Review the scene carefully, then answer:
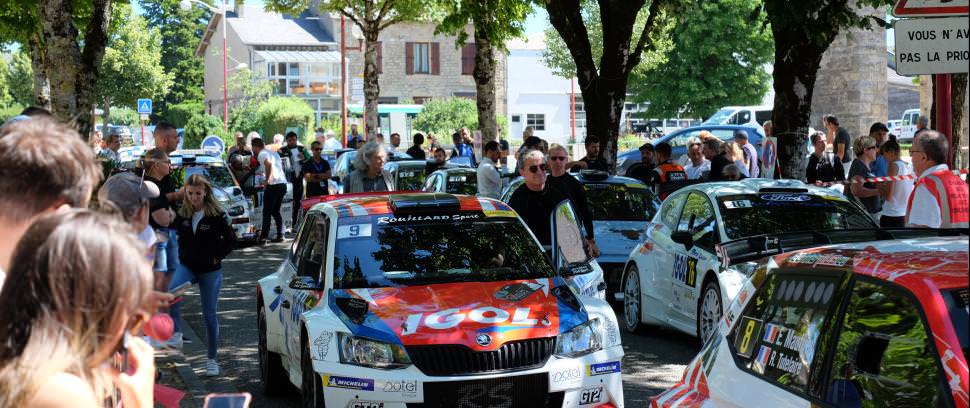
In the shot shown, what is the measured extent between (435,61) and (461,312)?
7370 centimetres

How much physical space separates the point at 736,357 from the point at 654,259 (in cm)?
729

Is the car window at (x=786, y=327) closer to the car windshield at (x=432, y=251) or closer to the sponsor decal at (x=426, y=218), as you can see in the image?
the car windshield at (x=432, y=251)

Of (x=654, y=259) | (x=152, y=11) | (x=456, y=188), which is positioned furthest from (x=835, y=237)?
(x=152, y=11)

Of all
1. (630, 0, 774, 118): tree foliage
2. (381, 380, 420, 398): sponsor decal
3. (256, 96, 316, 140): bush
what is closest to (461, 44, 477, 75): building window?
(256, 96, 316, 140): bush

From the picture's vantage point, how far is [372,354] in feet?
24.4

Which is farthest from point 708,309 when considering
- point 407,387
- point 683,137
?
point 683,137

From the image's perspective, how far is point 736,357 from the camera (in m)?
4.94

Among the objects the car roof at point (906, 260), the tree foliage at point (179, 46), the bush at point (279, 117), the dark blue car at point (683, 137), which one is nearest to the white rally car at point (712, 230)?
the car roof at point (906, 260)

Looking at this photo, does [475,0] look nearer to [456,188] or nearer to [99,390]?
[456,188]

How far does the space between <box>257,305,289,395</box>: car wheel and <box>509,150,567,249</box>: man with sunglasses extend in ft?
7.57

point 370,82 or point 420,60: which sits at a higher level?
point 420,60

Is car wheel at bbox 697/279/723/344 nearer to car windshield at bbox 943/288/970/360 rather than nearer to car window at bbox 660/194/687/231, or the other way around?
car window at bbox 660/194/687/231

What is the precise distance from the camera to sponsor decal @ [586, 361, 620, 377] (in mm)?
7582

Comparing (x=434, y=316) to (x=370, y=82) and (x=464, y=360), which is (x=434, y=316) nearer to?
(x=464, y=360)
